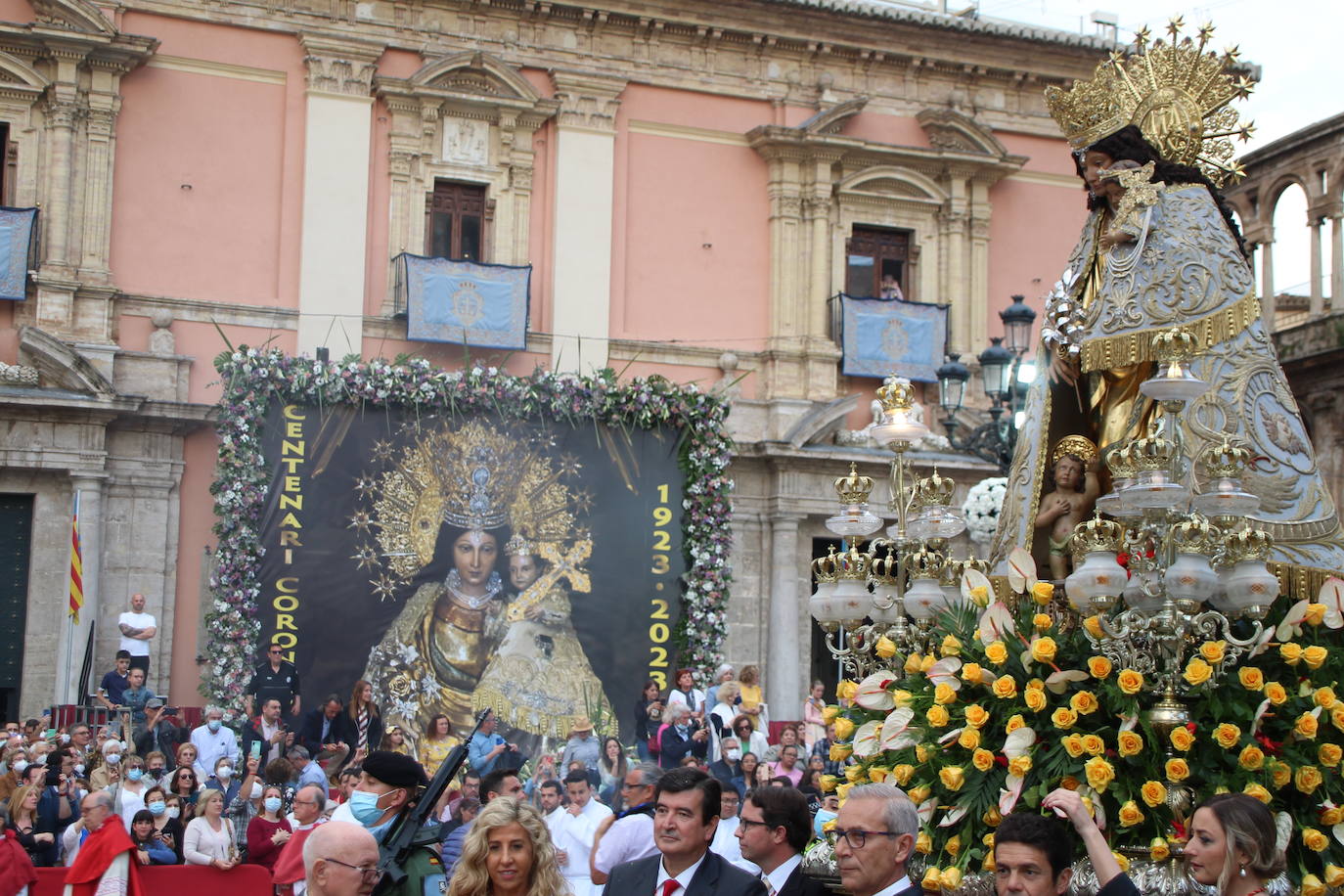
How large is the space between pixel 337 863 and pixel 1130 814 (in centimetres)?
273

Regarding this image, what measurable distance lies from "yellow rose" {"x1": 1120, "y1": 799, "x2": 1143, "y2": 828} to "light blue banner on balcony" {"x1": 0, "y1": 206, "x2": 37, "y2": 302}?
16.6 m

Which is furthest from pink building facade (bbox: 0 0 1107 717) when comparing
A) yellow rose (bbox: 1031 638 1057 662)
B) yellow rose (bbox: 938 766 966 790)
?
yellow rose (bbox: 1031 638 1057 662)

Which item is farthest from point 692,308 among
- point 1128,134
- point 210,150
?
point 1128,134

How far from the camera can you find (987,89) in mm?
24250

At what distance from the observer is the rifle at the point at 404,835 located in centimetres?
569

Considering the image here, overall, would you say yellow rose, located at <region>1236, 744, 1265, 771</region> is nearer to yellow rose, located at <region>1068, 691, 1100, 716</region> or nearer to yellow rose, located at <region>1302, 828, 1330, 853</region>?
yellow rose, located at <region>1302, 828, 1330, 853</region>

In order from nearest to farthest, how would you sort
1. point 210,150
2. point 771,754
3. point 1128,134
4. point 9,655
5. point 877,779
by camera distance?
point 877,779
point 1128,134
point 771,754
point 9,655
point 210,150

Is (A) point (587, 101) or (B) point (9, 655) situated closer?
(B) point (9, 655)

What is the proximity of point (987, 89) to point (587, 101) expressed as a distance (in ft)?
19.5

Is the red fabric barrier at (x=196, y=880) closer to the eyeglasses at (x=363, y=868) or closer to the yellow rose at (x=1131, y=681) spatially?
the eyeglasses at (x=363, y=868)

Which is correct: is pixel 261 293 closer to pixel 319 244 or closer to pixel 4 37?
pixel 319 244

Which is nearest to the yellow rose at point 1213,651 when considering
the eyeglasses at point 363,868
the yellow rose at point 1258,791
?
the yellow rose at point 1258,791

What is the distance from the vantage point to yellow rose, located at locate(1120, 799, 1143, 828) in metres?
5.85

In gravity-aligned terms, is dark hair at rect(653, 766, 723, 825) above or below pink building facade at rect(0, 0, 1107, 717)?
below
